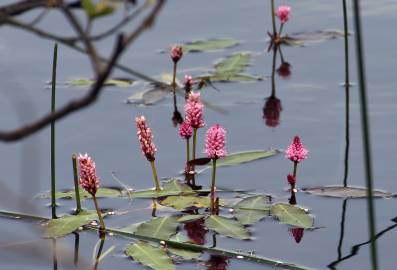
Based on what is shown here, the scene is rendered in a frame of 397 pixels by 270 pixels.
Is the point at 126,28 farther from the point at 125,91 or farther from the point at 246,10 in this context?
the point at 246,10

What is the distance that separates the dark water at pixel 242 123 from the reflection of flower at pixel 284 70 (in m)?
0.02

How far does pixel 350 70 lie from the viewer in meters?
3.28

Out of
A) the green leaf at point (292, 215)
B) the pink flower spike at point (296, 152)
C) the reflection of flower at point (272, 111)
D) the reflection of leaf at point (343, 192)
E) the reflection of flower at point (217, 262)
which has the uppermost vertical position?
the reflection of flower at point (272, 111)

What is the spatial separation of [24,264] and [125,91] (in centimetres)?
103

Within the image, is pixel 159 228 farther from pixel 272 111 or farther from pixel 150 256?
pixel 272 111

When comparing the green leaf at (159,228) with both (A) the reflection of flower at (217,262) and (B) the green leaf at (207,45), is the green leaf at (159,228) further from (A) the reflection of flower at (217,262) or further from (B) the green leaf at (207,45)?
(B) the green leaf at (207,45)

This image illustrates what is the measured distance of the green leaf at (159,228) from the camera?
7.72 ft

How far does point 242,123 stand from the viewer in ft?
9.84

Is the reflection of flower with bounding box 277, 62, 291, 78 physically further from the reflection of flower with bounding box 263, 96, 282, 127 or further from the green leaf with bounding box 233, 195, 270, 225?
the green leaf with bounding box 233, 195, 270, 225

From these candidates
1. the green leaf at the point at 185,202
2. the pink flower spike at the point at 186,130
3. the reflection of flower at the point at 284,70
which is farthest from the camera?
the reflection of flower at the point at 284,70

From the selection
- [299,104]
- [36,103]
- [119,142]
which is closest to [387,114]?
[299,104]

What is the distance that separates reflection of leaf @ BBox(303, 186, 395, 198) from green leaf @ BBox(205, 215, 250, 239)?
254mm

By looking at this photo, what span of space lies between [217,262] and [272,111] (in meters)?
0.89

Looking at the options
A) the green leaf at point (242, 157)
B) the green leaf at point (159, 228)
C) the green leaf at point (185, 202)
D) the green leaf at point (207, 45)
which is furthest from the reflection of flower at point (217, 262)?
the green leaf at point (207, 45)
